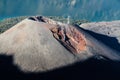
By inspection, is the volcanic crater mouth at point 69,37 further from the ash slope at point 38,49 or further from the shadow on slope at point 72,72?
the shadow on slope at point 72,72

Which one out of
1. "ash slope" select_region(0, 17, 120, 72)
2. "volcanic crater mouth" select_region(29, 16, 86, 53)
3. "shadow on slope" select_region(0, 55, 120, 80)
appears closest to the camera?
"shadow on slope" select_region(0, 55, 120, 80)

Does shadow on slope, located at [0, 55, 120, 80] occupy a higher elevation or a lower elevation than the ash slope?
lower

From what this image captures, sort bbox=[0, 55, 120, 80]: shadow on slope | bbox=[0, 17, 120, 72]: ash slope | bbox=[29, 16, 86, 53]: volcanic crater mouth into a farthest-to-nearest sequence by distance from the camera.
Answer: bbox=[29, 16, 86, 53]: volcanic crater mouth → bbox=[0, 17, 120, 72]: ash slope → bbox=[0, 55, 120, 80]: shadow on slope

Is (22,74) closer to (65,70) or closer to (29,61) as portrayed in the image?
(29,61)

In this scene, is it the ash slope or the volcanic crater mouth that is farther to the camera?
the volcanic crater mouth

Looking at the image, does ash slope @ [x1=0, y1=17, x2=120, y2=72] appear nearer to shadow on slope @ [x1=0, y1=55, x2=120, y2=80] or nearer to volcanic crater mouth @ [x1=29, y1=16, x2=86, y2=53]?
volcanic crater mouth @ [x1=29, y1=16, x2=86, y2=53]

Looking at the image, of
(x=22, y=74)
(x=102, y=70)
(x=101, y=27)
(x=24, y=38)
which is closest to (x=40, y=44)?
(x=24, y=38)

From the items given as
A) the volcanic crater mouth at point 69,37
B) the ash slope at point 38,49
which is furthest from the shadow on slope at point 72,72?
the volcanic crater mouth at point 69,37

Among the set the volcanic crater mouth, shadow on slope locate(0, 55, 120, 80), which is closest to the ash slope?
the volcanic crater mouth
